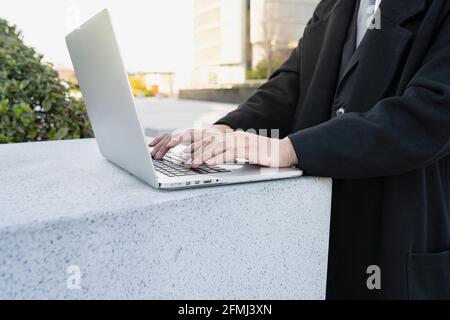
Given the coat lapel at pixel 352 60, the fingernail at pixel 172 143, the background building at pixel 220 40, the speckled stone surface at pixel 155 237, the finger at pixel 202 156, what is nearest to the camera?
the speckled stone surface at pixel 155 237

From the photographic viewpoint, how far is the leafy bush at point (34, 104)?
6.38ft

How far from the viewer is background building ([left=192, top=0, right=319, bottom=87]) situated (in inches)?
591

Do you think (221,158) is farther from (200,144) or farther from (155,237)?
(155,237)

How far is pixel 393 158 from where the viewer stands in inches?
32.7

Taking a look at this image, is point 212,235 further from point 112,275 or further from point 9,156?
point 9,156

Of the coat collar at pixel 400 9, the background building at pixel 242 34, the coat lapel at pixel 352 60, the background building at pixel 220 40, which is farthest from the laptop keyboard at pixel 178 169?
the background building at pixel 220 40

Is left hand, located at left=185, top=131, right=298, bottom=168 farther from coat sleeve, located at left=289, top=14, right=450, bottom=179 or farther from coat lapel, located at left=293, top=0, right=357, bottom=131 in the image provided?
coat lapel, located at left=293, top=0, right=357, bottom=131

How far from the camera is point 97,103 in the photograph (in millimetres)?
990

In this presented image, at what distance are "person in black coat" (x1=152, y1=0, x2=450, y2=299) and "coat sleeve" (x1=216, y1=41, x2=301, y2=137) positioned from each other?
0.19m

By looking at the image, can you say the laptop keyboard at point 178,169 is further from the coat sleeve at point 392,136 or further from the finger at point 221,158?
the coat sleeve at point 392,136

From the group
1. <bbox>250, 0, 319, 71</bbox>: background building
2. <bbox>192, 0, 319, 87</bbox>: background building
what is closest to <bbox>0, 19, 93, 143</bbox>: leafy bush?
<bbox>192, 0, 319, 87</bbox>: background building

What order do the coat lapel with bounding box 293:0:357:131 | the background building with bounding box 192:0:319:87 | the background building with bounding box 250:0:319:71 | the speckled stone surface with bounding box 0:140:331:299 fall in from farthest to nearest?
1. the background building with bounding box 192:0:319:87
2. the background building with bounding box 250:0:319:71
3. the coat lapel with bounding box 293:0:357:131
4. the speckled stone surface with bounding box 0:140:331:299

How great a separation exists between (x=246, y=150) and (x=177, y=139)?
259mm

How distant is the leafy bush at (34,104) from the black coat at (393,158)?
57.8 inches
